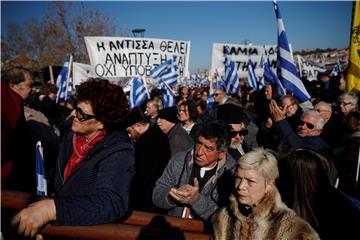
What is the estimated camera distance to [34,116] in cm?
346

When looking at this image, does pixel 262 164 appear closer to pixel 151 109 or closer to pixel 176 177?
pixel 176 177

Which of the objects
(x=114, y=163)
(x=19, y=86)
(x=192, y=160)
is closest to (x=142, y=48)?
(x=19, y=86)

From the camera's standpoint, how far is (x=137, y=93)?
7.17m

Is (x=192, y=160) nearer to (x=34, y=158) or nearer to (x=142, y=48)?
(x=34, y=158)

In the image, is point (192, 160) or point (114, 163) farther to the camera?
point (192, 160)

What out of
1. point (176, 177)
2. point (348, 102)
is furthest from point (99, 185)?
point (348, 102)

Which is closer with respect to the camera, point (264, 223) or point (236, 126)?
point (264, 223)

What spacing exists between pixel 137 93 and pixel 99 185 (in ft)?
18.6

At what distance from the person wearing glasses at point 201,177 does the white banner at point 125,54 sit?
5.39 meters

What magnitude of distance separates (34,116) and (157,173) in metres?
Result: 1.46

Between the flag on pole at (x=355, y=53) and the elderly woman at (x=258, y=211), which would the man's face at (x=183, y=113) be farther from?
the elderly woman at (x=258, y=211)

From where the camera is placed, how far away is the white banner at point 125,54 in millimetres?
8078

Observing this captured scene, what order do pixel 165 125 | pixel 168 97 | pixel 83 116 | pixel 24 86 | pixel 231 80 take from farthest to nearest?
1. pixel 231 80
2. pixel 168 97
3. pixel 165 125
4. pixel 24 86
5. pixel 83 116

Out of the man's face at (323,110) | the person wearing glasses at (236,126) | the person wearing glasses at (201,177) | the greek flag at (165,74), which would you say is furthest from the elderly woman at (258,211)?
the greek flag at (165,74)
